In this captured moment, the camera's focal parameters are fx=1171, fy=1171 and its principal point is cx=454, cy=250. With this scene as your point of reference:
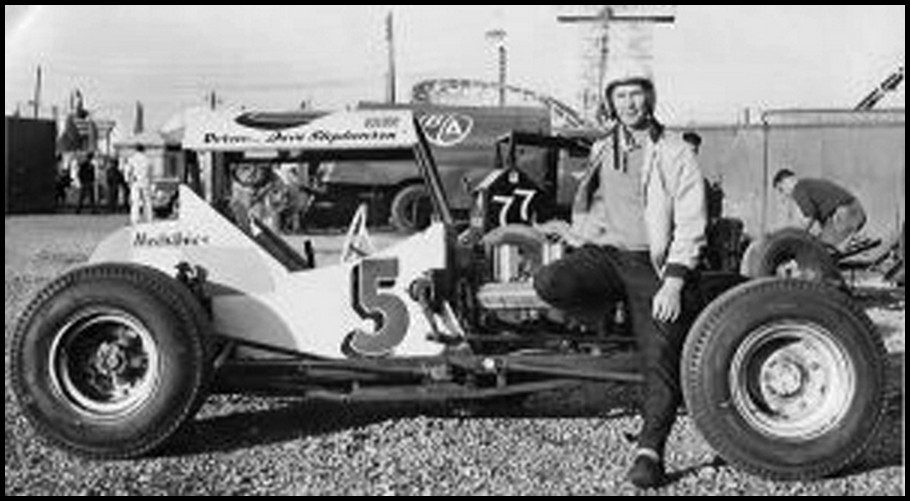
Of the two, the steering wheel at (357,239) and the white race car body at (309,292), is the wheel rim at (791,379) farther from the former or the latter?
the steering wheel at (357,239)

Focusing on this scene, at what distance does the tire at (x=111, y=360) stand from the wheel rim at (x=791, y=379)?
229 centimetres

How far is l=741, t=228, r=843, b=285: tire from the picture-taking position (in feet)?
33.3

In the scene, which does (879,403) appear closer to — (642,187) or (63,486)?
(642,187)

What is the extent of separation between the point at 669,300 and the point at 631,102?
0.82 metres

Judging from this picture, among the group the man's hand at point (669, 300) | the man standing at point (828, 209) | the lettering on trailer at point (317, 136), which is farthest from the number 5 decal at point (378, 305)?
the man standing at point (828, 209)

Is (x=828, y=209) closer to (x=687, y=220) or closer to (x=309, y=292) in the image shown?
(x=687, y=220)

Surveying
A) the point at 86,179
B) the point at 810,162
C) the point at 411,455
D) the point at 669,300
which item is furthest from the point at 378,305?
the point at 86,179

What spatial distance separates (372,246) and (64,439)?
1905 mm

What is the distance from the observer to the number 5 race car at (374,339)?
15.7ft

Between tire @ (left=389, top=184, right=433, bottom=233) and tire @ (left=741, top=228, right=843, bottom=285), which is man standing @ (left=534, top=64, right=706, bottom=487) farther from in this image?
tire @ (left=741, top=228, right=843, bottom=285)

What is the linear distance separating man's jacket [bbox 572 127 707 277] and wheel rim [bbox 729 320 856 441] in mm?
500

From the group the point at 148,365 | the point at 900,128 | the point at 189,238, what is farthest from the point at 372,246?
the point at 900,128

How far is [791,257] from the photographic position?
10.4 metres

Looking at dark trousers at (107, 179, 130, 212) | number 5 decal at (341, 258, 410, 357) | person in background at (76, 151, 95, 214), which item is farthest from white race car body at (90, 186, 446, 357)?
dark trousers at (107, 179, 130, 212)
